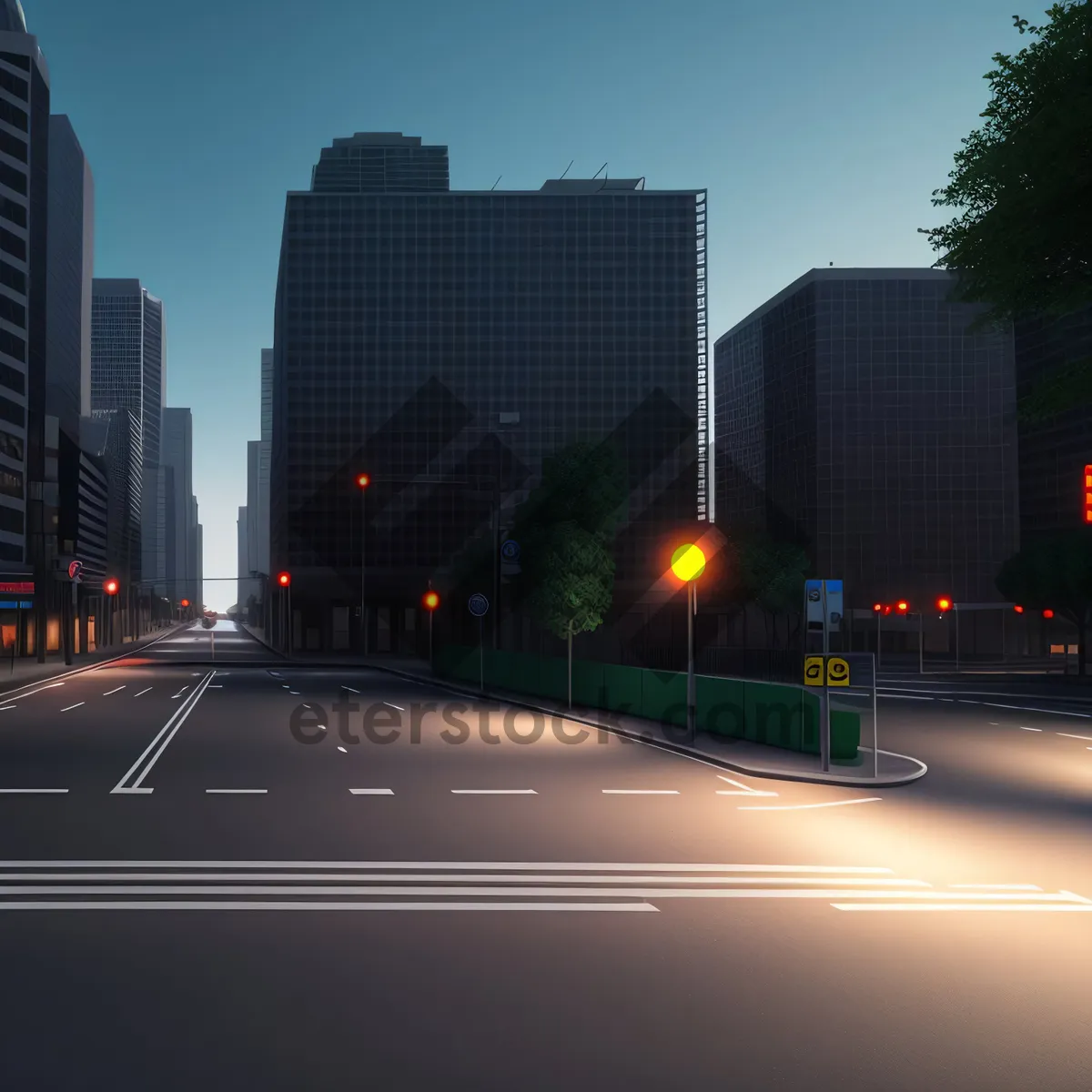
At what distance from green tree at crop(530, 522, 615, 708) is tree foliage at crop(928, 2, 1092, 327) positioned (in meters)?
17.6

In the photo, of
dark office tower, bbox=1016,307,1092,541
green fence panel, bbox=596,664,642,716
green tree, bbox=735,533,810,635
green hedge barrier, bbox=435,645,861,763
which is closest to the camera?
green hedge barrier, bbox=435,645,861,763

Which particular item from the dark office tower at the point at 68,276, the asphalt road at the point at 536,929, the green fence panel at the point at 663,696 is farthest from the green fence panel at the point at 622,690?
the dark office tower at the point at 68,276

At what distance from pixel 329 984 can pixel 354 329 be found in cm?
10773

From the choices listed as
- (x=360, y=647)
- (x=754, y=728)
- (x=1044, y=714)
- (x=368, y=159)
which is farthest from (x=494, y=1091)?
(x=368, y=159)

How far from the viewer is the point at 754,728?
2514cm

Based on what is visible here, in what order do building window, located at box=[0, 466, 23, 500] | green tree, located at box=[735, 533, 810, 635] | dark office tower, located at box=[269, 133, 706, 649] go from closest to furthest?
building window, located at box=[0, 466, 23, 500]
green tree, located at box=[735, 533, 810, 635]
dark office tower, located at box=[269, 133, 706, 649]

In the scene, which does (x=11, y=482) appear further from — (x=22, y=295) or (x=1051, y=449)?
(x=1051, y=449)

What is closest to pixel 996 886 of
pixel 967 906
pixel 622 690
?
pixel 967 906

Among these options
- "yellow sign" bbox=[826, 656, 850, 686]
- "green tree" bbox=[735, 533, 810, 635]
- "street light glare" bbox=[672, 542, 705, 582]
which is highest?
"green tree" bbox=[735, 533, 810, 635]

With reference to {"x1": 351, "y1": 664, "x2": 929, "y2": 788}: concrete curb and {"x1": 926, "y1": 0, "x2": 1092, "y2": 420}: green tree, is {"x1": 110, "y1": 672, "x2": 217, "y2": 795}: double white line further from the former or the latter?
{"x1": 926, "y1": 0, "x2": 1092, "y2": 420}: green tree

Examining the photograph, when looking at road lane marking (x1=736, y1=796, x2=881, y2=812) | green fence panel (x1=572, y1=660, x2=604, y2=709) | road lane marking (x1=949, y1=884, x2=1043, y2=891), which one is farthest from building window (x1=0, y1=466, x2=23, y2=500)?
road lane marking (x1=949, y1=884, x2=1043, y2=891)

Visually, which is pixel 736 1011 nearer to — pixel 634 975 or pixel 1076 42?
pixel 634 975

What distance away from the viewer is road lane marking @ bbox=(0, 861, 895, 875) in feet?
39.2

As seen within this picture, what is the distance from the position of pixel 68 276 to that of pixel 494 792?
5352 inches
